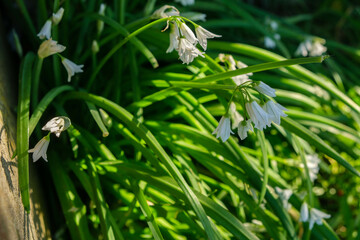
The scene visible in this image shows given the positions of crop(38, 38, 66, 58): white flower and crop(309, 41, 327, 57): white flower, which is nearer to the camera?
crop(38, 38, 66, 58): white flower

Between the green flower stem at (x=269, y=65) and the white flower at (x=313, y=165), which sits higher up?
the green flower stem at (x=269, y=65)

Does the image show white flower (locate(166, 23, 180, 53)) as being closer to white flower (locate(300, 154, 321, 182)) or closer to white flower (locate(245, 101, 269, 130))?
white flower (locate(245, 101, 269, 130))

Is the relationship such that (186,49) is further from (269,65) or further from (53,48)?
(53,48)

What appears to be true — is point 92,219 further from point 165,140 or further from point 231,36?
point 231,36

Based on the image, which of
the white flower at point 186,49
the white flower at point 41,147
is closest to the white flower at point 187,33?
the white flower at point 186,49

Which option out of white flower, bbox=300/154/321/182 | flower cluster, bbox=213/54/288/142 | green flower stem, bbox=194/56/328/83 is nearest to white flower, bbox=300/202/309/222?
white flower, bbox=300/154/321/182

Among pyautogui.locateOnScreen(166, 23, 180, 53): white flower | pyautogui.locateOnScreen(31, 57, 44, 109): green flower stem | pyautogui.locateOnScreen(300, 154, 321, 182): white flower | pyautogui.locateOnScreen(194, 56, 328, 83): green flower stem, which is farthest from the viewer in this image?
pyautogui.locateOnScreen(300, 154, 321, 182): white flower

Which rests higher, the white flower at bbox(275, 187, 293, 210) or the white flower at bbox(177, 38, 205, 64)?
the white flower at bbox(177, 38, 205, 64)

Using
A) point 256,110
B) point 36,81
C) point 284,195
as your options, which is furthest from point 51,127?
point 284,195

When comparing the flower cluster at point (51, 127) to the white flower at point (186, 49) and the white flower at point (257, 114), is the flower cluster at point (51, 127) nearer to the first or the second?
the white flower at point (186, 49)

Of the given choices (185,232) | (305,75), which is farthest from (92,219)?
(305,75)

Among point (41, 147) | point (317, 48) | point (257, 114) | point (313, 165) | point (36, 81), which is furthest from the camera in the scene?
point (317, 48)
